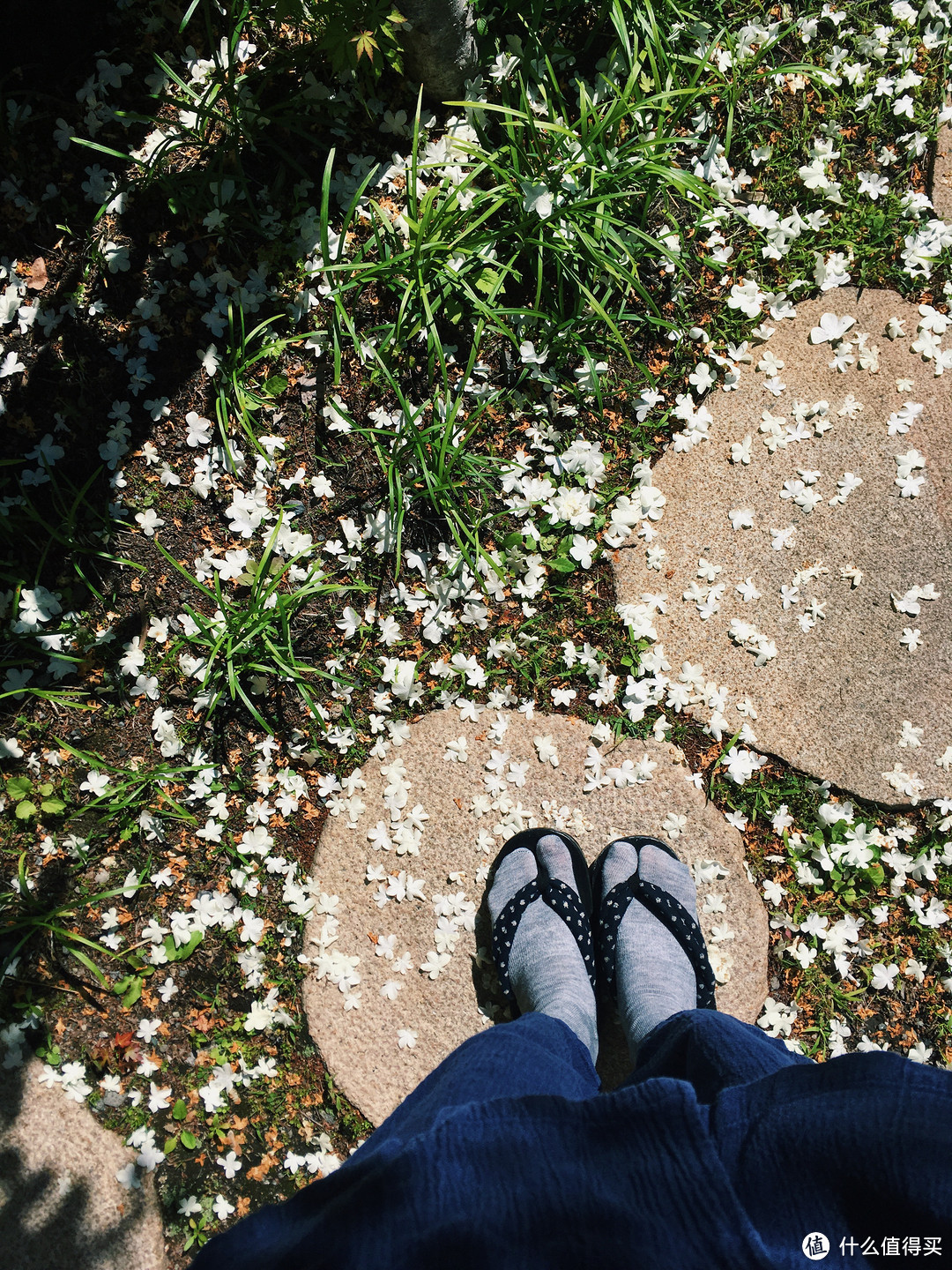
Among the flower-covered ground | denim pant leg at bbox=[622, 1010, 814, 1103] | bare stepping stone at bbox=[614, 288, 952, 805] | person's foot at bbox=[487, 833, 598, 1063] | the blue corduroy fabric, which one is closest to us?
the blue corduroy fabric

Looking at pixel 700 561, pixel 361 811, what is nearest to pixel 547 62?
pixel 700 561

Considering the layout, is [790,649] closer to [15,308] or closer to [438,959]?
[438,959]

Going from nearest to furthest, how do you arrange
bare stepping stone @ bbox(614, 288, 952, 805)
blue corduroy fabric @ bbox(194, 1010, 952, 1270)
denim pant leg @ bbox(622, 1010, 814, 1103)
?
blue corduroy fabric @ bbox(194, 1010, 952, 1270) < denim pant leg @ bbox(622, 1010, 814, 1103) < bare stepping stone @ bbox(614, 288, 952, 805)

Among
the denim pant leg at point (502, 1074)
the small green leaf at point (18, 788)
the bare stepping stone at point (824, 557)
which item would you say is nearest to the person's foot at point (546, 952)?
the denim pant leg at point (502, 1074)

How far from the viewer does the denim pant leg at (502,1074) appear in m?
1.39

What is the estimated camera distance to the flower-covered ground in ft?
6.73

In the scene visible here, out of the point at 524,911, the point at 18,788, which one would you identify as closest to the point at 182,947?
the point at 18,788

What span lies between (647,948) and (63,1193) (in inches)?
63.9

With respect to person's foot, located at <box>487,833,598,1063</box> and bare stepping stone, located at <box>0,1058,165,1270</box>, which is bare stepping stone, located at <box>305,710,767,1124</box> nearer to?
person's foot, located at <box>487,833,598,1063</box>

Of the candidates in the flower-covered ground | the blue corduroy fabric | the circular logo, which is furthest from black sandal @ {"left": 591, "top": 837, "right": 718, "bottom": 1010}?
the circular logo

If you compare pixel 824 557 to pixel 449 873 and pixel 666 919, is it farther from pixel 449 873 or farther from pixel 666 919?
pixel 449 873

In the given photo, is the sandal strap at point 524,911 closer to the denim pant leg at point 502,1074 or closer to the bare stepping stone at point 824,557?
the denim pant leg at point 502,1074

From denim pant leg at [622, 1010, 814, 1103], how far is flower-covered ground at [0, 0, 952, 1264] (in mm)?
609

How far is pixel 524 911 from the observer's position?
205cm
